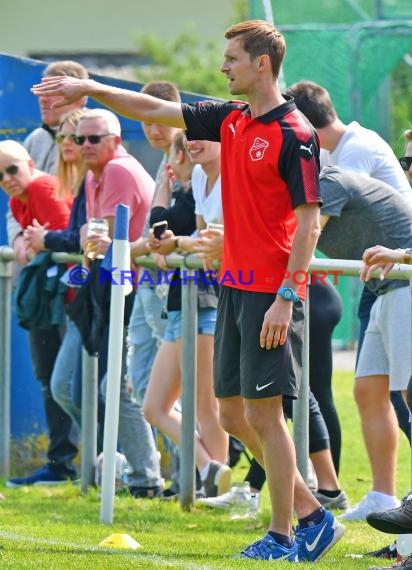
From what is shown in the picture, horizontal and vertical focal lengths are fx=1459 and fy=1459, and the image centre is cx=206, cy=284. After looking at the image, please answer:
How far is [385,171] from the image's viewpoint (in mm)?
7742

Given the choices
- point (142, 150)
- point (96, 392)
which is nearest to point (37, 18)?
point (142, 150)

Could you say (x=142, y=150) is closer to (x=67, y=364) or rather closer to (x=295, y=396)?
(x=67, y=364)

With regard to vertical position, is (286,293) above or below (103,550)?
above

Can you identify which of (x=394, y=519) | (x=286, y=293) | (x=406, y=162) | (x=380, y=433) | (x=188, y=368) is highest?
(x=406, y=162)

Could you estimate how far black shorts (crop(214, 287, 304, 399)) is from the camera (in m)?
6.13

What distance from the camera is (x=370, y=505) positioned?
744cm

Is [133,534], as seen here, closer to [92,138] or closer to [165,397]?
[165,397]

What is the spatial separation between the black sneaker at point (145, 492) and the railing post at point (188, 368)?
0.66 meters

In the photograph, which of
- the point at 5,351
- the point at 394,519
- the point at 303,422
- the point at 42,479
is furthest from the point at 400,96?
the point at 394,519

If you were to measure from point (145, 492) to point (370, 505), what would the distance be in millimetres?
1571

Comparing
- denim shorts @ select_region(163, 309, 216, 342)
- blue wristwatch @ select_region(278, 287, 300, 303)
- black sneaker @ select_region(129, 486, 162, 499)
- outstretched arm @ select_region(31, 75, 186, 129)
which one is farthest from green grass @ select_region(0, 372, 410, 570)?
outstretched arm @ select_region(31, 75, 186, 129)

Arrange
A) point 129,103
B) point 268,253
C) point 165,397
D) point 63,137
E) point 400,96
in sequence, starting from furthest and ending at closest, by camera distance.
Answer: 1. point 400,96
2. point 63,137
3. point 165,397
4. point 129,103
5. point 268,253

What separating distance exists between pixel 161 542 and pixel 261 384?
111 centimetres

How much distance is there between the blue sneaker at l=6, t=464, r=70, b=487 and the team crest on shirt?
356cm
